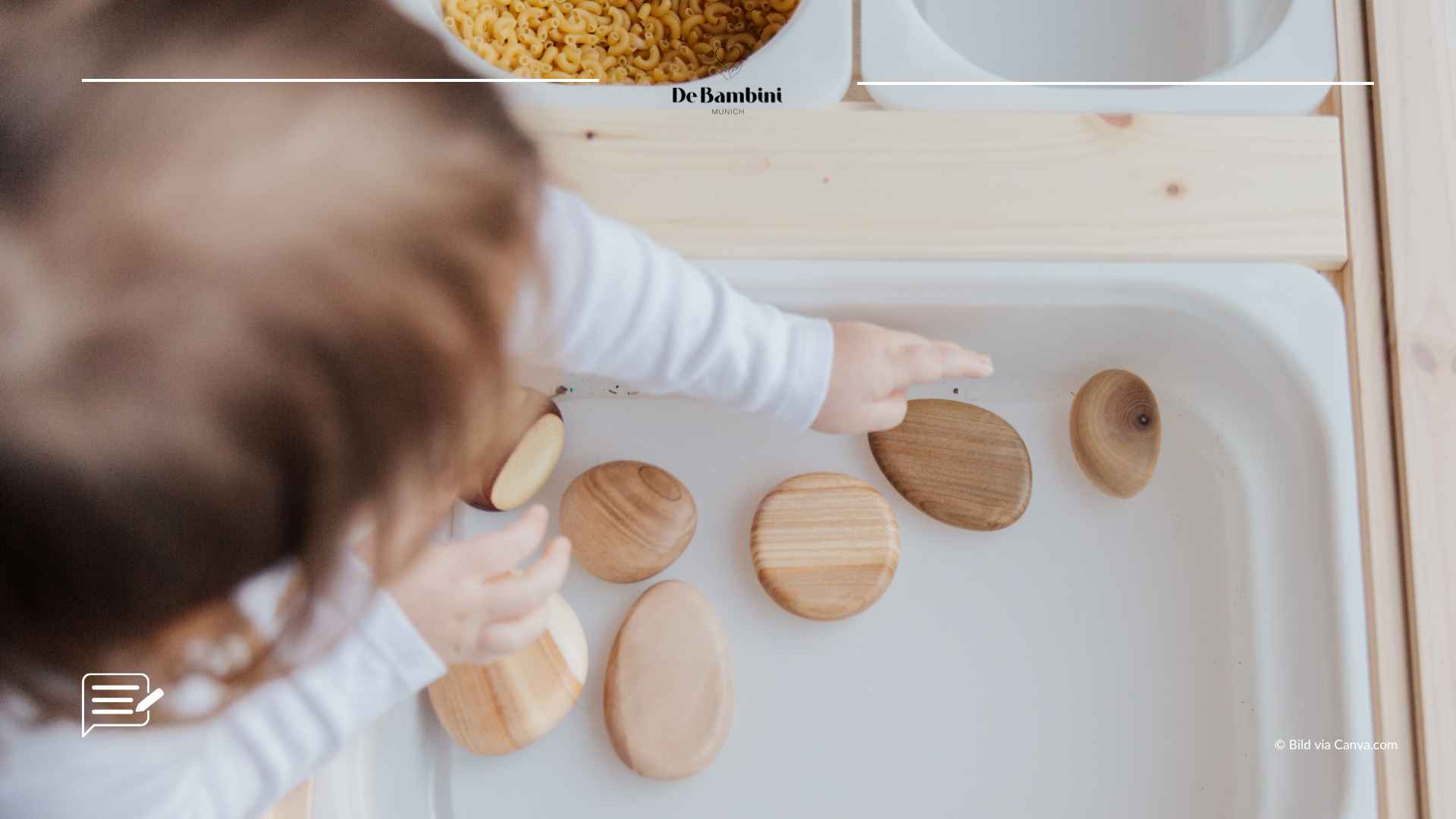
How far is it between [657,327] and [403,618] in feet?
0.63

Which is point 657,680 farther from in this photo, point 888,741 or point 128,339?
point 128,339

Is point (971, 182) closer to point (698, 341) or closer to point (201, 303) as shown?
Answer: point (698, 341)

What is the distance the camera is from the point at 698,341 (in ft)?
1.77

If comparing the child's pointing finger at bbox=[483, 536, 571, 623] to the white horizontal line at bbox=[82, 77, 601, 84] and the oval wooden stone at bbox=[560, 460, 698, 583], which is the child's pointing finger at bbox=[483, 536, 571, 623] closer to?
the oval wooden stone at bbox=[560, 460, 698, 583]

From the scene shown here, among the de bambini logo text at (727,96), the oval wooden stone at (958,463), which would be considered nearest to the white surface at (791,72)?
the de bambini logo text at (727,96)

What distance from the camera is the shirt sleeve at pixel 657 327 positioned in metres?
0.51

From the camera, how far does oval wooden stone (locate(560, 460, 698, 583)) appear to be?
0.61m

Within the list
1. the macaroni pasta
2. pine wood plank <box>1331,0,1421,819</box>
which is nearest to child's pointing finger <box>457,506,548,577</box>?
the macaroni pasta

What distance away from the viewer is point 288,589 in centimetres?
39

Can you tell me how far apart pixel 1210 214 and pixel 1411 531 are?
196mm

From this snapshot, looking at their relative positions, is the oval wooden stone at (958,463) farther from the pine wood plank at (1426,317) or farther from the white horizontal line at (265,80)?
the white horizontal line at (265,80)

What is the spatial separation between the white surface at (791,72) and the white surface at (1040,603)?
0.10 m

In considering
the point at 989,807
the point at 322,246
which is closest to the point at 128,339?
the point at 322,246

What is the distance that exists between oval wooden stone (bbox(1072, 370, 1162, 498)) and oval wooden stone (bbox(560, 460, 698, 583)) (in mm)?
250
